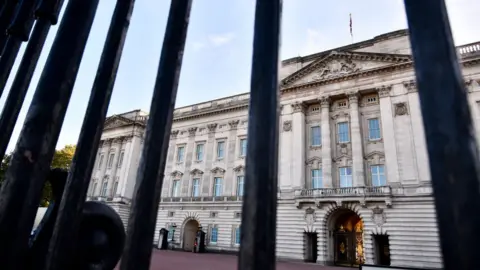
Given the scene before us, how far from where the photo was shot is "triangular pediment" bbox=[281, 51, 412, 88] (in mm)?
24938

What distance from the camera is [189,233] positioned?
32.9 m

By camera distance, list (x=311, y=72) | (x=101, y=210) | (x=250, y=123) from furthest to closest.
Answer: (x=311, y=72) < (x=101, y=210) < (x=250, y=123)

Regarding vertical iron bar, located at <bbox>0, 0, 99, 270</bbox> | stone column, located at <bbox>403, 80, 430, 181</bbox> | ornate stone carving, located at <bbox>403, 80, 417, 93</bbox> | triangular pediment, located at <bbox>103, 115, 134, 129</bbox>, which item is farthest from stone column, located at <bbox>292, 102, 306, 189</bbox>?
vertical iron bar, located at <bbox>0, 0, 99, 270</bbox>

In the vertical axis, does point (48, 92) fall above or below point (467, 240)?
above

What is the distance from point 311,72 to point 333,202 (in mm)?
12389

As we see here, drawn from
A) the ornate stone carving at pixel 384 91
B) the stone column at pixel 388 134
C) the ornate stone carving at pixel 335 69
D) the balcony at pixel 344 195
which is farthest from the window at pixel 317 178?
the ornate stone carving at pixel 335 69

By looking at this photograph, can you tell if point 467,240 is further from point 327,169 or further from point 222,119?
point 222,119

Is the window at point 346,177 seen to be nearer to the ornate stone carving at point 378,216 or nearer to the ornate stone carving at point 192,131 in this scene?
the ornate stone carving at point 378,216

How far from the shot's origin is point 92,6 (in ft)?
4.65

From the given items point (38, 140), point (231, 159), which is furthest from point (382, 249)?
point (38, 140)

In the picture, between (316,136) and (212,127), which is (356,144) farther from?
(212,127)

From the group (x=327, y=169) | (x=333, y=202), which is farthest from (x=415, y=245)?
(x=327, y=169)

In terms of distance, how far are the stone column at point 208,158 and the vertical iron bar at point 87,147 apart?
31315mm

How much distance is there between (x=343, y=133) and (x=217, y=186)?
46.8 feet
